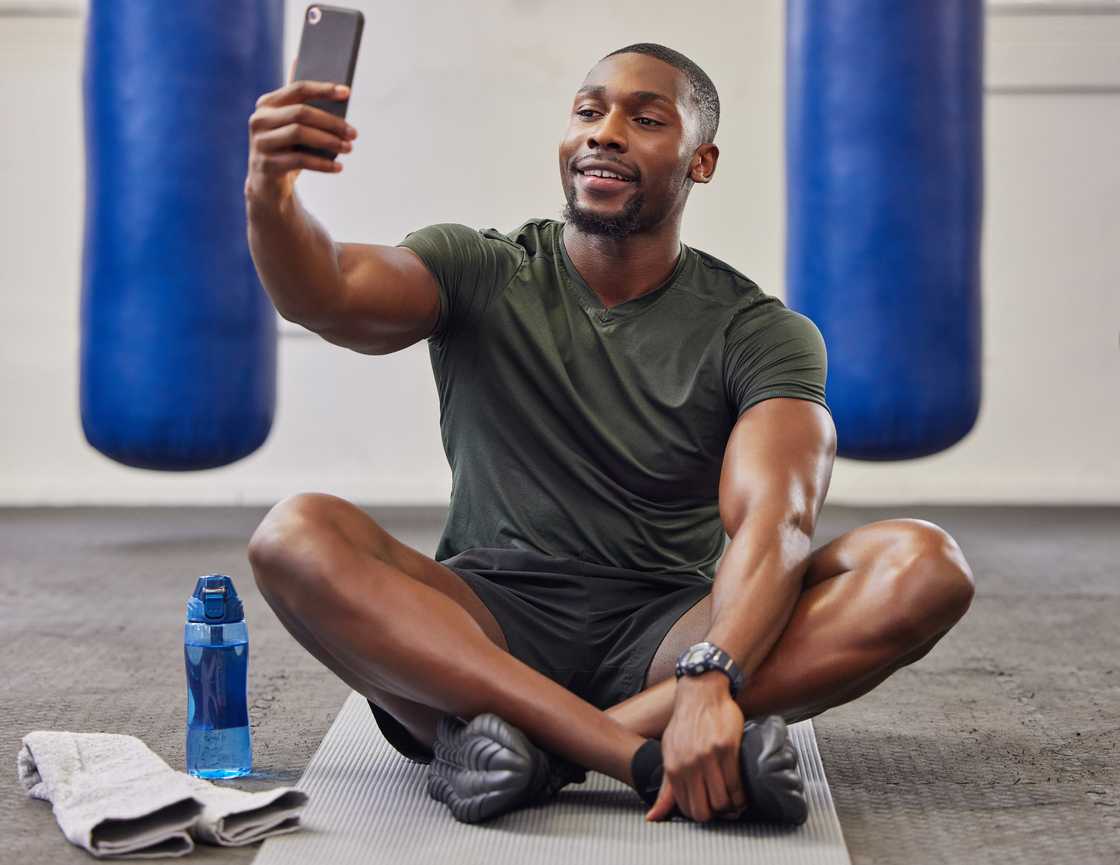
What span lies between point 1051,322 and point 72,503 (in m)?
3.46

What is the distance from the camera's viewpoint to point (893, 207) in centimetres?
343

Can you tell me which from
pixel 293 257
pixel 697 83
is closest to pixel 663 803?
pixel 293 257

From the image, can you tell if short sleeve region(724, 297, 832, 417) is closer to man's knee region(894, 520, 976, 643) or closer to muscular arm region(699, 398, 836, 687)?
muscular arm region(699, 398, 836, 687)

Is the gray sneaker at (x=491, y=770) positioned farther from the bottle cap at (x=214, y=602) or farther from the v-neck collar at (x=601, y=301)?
the v-neck collar at (x=601, y=301)

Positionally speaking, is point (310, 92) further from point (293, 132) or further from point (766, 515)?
point (766, 515)

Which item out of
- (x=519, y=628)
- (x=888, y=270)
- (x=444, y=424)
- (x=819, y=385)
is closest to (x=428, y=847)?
(x=519, y=628)

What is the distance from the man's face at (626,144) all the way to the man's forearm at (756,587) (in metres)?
0.47

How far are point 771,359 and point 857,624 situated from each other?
36cm

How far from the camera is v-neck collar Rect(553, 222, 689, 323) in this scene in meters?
1.98

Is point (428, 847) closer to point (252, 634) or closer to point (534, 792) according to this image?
point (534, 792)

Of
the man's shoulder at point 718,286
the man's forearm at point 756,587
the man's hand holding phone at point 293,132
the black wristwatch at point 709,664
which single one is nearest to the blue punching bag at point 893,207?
the man's shoulder at point 718,286

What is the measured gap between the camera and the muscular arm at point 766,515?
5.51 feet

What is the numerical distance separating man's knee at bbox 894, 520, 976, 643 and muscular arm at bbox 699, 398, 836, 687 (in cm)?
12

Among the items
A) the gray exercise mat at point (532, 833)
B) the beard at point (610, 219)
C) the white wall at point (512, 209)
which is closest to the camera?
the gray exercise mat at point (532, 833)
